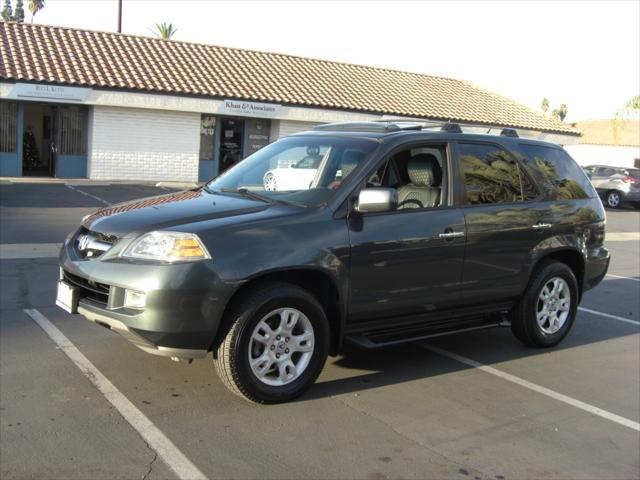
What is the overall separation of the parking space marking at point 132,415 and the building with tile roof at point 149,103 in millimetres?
16982

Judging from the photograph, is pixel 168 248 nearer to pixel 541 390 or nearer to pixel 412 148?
pixel 412 148

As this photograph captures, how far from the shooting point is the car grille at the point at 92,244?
4.63 meters

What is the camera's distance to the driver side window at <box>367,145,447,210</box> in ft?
17.9

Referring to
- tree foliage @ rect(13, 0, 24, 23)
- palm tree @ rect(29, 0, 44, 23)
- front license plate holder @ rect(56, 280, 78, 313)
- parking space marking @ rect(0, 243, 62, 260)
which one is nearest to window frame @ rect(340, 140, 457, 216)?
front license plate holder @ rect(56, 280, 78, 313)

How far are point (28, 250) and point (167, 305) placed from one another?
259 inches

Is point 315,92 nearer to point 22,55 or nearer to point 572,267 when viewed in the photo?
point 22,55

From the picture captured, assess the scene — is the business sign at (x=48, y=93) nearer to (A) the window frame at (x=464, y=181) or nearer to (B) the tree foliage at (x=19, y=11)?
(A) the window frame at (x=464, y=181)

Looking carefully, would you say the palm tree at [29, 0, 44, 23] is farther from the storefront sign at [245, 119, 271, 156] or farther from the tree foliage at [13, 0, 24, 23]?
the storefront sign at [245, 119, 271, 156]

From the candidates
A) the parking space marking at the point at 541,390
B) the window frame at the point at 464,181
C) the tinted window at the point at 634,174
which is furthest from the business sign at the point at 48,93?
the tinted window at the point at 634,174

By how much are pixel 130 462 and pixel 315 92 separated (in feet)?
77.6

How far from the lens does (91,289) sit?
15.2ft

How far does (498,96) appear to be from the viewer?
33.4 meters

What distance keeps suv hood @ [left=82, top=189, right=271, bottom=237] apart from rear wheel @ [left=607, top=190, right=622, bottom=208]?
84.0 feet

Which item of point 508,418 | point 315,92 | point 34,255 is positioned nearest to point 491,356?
point 508,418
